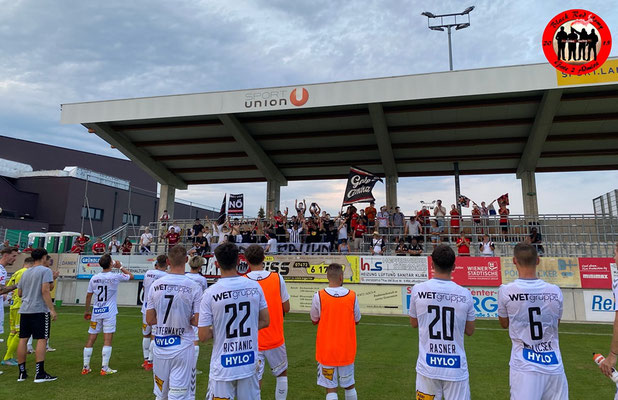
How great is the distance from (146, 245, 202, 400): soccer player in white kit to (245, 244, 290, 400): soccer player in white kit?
87 centimetres

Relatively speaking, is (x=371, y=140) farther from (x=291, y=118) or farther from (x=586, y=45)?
(x=586, y=45)

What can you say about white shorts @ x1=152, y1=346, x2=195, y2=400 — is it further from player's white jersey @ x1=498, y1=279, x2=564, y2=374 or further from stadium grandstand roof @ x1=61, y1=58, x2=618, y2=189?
stadium grandstand roof @ x1=61, y1=58, x2=618, y2=189

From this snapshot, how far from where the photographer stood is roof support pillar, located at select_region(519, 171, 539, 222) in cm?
2388

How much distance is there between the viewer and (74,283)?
72.5 ft

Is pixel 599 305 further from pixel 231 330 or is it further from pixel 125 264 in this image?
pixel 125 264

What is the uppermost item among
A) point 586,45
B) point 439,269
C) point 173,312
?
point 586,45

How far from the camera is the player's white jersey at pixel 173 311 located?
16.0 feet

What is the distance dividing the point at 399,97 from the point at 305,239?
868cm

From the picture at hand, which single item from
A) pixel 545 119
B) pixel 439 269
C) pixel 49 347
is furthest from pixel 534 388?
pixel 545 119

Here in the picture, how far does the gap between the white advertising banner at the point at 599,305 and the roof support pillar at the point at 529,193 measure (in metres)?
8.53

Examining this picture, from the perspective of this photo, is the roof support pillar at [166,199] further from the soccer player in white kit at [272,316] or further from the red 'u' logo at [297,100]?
the soccer player in white kit at [272,316]

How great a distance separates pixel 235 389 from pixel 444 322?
2.39 meters

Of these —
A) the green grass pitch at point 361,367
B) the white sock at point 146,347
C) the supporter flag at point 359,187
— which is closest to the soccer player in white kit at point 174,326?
the green grass pitch at point 361,367

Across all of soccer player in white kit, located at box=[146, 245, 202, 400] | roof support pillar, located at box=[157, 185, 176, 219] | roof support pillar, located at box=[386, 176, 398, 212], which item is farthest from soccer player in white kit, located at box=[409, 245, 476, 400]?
roof support pillar, located at box=[157, 185, 176, 219]
